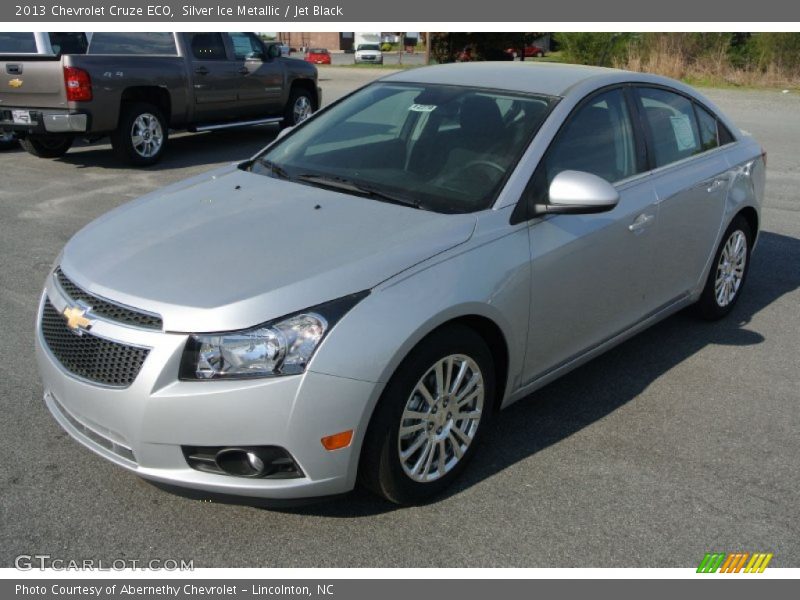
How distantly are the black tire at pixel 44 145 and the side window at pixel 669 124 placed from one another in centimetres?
892

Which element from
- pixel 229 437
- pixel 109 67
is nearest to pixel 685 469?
pixel 229 437

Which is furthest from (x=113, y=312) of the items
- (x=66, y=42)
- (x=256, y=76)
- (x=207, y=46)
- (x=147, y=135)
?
(x=256, y=76)

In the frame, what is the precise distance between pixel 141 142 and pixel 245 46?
2634 mm

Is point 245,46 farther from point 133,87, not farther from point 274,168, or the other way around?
point 274,168

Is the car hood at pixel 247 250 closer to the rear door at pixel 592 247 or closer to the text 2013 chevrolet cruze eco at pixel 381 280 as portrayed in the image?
the text 2013 chevrolet cruze eco at pixel 381 280

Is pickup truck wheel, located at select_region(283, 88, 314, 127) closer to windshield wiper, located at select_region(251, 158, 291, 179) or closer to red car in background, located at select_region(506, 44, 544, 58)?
windshield wiper, located at select_region(251, 158, 291, 179)

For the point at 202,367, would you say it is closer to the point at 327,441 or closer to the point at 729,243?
the point at 327,441

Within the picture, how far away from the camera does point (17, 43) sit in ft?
33.9

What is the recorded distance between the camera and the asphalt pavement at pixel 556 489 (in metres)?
3.23

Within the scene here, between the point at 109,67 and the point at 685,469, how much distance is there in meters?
8.91

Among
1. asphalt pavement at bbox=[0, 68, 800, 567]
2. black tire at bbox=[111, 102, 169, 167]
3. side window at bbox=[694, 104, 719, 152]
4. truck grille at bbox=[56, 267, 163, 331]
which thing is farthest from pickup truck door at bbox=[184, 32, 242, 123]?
truck grille at bbox=[56, 267, 163, 331]

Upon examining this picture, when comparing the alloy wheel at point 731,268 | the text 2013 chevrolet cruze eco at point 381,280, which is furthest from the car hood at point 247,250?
the alloy wheel at point 731,268

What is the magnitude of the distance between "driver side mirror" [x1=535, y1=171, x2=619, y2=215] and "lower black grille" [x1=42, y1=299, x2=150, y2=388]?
73.2 inches
